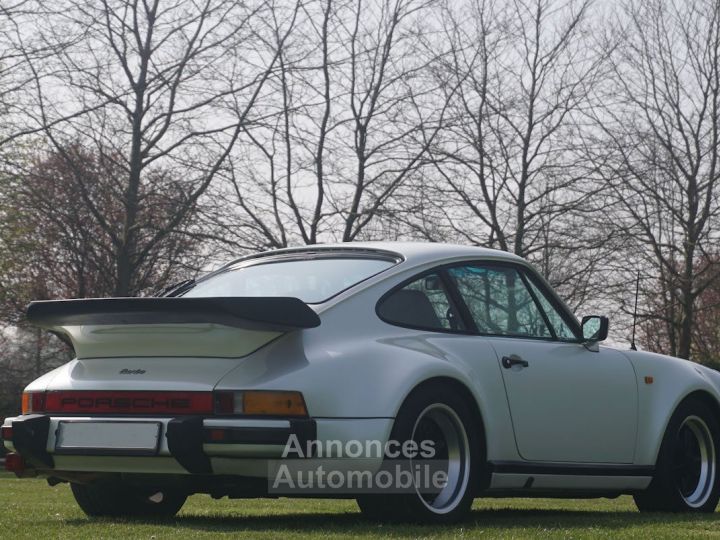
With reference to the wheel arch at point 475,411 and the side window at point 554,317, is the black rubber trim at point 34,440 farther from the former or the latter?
the side window at point 554,317

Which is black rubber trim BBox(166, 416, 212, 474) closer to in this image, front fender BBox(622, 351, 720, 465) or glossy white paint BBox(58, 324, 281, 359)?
glossy white paint BBox(58, 324, 281, 359)

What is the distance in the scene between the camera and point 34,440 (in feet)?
20.8

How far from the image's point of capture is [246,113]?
24.0 m

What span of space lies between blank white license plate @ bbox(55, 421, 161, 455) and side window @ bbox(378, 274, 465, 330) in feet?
4.14

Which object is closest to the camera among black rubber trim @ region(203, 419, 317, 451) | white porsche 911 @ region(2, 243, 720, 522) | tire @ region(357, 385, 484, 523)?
black rubber trim @ region(203, 419, 317, 451)

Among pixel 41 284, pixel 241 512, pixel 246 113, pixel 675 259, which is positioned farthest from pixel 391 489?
pixel 675 259

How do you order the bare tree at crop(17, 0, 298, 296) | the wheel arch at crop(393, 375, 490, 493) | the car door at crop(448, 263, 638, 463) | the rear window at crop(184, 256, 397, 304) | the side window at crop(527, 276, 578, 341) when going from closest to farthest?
1. the wheel arch at crop(393, 375, 490, 493)
2. the rear window at crop(184, 256, 397, 304)
3. the car door at crop(448, 263, 638, 463)
4. the side window at crop(527, 276, 578, 341)
5. the bare tree at crop(17, 0, 298, 296)

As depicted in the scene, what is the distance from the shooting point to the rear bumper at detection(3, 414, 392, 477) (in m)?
5.74

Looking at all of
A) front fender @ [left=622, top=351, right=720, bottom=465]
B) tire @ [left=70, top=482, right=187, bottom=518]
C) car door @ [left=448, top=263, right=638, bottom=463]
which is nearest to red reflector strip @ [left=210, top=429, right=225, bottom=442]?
tire @ [left=70, top=482, right=187, bottom=518]

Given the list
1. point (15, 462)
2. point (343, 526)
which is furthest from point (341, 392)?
point (15, 462)

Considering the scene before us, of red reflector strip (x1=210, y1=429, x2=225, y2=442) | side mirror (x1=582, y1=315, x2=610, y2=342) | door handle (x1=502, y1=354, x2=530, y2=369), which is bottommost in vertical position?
red reflector strip (x1=210, y1=429, x2=225, y2=442)

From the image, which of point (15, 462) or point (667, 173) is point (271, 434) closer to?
point (15, 462)

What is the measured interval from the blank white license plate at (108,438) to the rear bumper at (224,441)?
0.01m

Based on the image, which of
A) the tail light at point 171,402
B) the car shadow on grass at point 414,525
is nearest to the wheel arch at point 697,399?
the car shadow on grass at point 414,525
